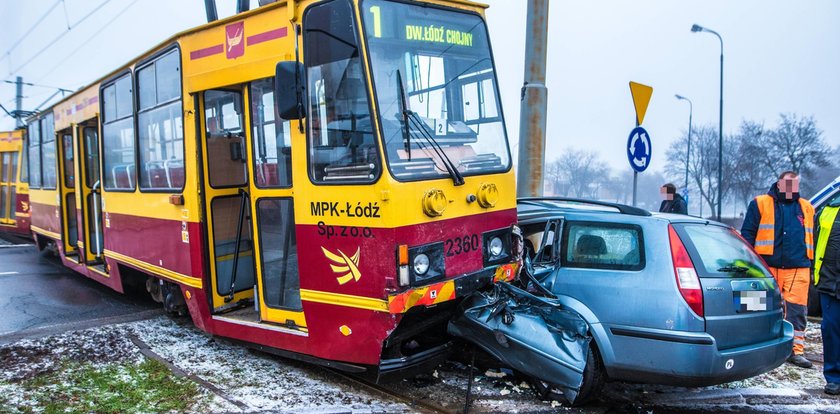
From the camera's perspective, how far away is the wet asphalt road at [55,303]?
675 cm

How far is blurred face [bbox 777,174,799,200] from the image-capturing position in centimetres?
590

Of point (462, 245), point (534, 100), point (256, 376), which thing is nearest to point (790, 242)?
point (534, 100)

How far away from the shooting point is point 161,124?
242 inches

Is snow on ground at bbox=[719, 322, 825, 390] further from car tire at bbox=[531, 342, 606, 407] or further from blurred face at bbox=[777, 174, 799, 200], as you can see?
blurred face at bbox=[777, 174, 799, 200]

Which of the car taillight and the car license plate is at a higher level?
the car taillight

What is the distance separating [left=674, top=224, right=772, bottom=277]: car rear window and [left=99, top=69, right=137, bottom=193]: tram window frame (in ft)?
19.0

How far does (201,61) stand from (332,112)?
184 cm

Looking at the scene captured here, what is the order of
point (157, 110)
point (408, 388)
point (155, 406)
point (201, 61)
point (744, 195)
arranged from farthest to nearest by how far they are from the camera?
point (744, 195) < point (157, 110) < point (201, 61) < point (408, 388) < point (155, 406)

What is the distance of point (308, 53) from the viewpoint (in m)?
4.47

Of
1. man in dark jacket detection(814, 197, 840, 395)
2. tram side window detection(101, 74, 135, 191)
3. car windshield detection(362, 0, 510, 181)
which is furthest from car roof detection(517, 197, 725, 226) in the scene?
tram side window detection(101, 74, 135, 191)

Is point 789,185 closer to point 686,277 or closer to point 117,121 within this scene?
point 686,277

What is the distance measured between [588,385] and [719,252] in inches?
55.7

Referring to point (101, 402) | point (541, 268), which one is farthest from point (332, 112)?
point (101, 402)

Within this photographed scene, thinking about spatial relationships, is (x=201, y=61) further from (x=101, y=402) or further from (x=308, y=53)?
(x=101, y=402)
